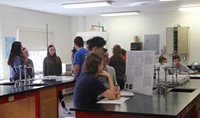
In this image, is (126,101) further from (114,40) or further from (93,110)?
(114,40)

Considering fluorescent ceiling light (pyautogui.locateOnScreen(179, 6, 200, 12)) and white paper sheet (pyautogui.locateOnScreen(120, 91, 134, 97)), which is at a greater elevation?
fluorescent ceiling light (pyautogui.locateOnScreen(179, 6, 200, 12))

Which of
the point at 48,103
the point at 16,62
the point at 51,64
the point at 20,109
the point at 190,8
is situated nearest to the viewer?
the point at 20,109

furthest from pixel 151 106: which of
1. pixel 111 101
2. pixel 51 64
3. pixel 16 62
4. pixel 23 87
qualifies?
pixel 51 64

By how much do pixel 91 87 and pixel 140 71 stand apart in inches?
32.3

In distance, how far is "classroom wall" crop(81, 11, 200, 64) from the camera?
811 cm

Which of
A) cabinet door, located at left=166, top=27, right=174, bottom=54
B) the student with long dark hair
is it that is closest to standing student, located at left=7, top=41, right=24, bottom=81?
the student with long dark hair

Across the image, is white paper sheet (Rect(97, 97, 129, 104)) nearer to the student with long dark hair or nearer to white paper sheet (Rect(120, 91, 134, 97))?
white paper sheet (Rect(120, 91, 134, 97))

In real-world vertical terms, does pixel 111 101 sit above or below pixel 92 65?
below

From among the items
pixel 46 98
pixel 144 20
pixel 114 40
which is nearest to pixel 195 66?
A: pixel 144 20

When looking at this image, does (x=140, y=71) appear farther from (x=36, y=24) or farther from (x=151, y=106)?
(x=36, y=24)

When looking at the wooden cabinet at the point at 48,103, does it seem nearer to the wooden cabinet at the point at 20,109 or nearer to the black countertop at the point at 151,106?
the wooden cabinet at the point at 20,109

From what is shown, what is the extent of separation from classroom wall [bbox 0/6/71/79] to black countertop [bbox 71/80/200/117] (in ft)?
15.1

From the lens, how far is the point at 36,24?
789cm

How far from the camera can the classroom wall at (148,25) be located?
319 inches
